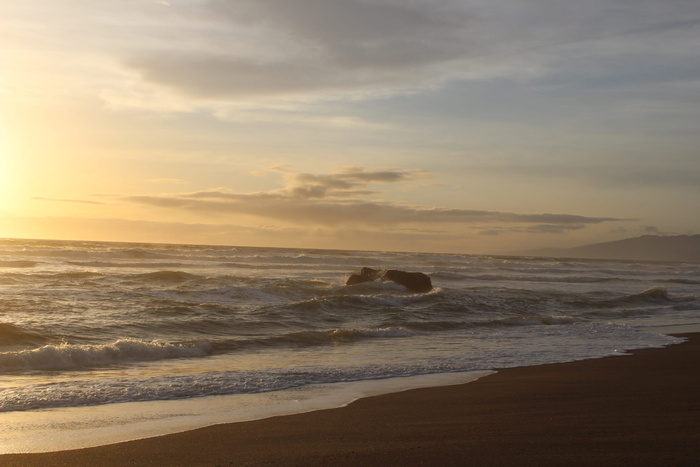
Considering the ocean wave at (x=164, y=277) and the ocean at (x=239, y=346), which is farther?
the ocean wave at (x=164, y=277)

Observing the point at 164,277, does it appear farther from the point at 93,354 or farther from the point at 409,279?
the point at 93,354

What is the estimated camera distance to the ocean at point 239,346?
7078 millimetres

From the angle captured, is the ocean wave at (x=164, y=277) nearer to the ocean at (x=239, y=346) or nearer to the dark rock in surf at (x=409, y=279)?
the ocean at (x=239, y=346)

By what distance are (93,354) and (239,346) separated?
288 centimetres

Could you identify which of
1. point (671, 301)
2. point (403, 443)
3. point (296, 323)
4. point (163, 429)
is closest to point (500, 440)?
point (403, 443)

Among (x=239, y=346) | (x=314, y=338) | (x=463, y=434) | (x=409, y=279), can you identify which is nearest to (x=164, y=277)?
(x=409, y=279)

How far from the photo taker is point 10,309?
49.5 ft

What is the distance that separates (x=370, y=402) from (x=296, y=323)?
842 centimetres

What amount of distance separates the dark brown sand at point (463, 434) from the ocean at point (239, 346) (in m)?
0.62

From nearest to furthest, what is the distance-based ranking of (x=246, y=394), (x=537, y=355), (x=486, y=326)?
(x=246, y=394) → (x=537, y=355) → (x=486, y=326)

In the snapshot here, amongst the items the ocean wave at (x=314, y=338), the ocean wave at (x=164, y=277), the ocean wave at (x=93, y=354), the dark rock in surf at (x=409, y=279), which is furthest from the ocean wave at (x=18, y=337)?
the dark rock in surf at (x=409, y=279)

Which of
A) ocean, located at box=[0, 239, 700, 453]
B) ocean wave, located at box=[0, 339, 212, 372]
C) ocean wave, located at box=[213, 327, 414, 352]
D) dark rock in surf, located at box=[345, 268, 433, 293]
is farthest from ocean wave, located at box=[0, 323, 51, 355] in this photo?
dark rock in surf, located at box=[345, 268, 433, 293]

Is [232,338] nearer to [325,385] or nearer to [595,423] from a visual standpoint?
[325,385]

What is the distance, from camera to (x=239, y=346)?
12.2 metres
